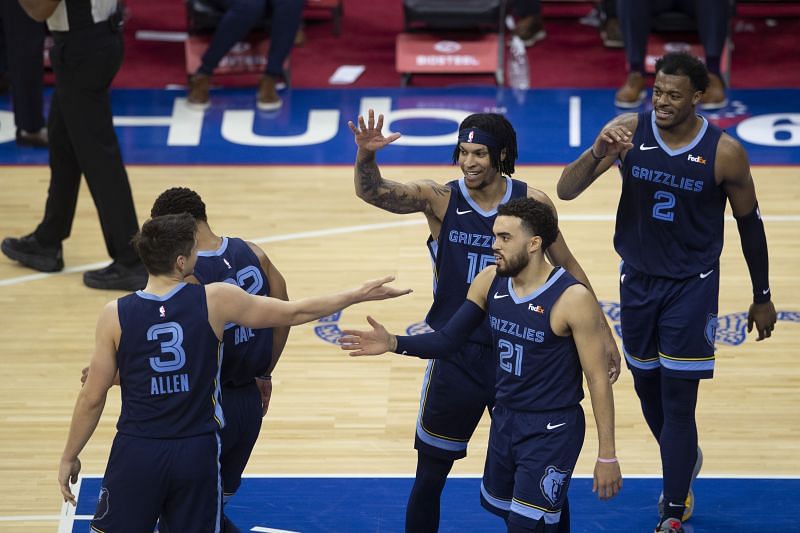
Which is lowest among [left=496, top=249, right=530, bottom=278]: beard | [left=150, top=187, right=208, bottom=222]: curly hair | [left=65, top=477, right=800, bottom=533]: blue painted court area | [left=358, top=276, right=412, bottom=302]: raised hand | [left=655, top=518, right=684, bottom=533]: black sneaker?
[left=65, top=477, right=800, bottom=533]: blue painted court area

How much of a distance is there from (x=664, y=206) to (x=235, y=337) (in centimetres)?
186

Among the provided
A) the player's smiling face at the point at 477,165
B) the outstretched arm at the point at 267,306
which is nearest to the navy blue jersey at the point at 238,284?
the outstretched arm at the point at 267,306

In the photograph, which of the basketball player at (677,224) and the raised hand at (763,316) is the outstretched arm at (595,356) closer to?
the basketball player at (677,224)

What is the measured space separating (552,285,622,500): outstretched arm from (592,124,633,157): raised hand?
85 cm

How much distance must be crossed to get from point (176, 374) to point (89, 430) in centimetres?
39

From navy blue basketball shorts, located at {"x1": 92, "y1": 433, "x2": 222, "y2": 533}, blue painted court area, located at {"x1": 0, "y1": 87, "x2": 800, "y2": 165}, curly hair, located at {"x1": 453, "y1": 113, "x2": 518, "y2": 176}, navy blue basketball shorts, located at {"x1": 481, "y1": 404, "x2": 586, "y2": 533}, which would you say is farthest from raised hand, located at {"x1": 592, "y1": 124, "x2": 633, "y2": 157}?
blue painted court area, located at {"x1": 0, "y1": 87, "x2": 800, "y2": 165}

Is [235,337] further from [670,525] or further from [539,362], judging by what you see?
[670,525]

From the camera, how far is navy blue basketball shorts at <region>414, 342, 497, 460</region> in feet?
17.1

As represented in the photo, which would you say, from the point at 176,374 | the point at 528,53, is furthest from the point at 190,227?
the point at 528,53

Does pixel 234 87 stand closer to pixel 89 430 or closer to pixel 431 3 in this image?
pixel 431 3

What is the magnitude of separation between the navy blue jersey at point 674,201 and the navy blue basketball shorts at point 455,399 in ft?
3.01

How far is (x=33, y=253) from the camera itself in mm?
8812

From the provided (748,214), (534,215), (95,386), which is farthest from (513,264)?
(95,386)

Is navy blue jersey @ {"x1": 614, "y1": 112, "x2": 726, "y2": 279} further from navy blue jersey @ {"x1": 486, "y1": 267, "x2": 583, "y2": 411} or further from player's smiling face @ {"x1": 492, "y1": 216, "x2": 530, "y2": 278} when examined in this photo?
player's smiling face @ {"x1": 492, "y1": 216, "x2": 530, "y2": 278}
